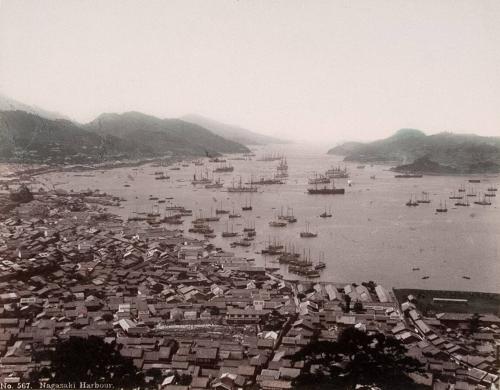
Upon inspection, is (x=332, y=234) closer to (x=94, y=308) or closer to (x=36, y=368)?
(x=94, y=308)

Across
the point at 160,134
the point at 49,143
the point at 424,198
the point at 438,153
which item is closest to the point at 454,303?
the point at 424,198

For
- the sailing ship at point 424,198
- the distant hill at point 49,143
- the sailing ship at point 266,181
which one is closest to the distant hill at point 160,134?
the distant hill at point 49,143

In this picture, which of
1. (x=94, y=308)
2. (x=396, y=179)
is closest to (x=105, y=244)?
(x=94, y=308)

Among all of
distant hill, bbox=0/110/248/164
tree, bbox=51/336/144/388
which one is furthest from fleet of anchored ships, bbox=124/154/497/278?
tree, bbox=51/336/144/388

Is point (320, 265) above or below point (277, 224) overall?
above

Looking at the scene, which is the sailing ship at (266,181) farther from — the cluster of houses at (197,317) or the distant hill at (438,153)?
the cluster of houses at (197,317)

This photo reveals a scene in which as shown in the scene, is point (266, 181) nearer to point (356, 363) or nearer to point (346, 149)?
point (356, 363)

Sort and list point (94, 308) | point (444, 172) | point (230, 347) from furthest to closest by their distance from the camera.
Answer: point (444, 172)
point (94, 308)
point (230, 347)
